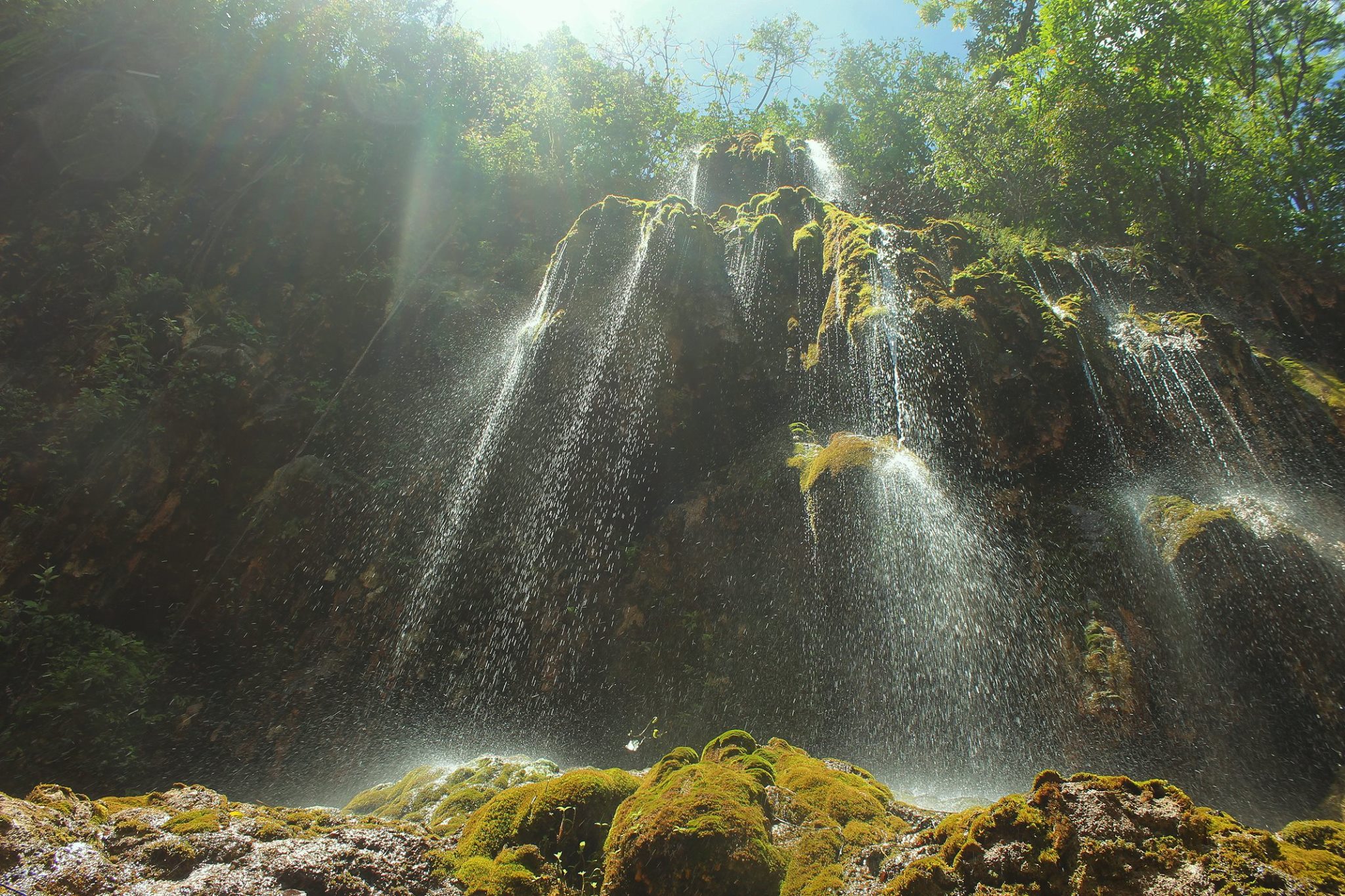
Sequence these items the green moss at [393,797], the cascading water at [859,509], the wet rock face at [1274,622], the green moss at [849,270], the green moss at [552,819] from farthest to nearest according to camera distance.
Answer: the green moss at [849,270] < the cascading water at [859,509] < the wet rock face at [1274,622] < the green moss at [393,797] < the green moss at [552,819]

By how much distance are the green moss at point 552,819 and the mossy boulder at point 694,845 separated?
285 mm

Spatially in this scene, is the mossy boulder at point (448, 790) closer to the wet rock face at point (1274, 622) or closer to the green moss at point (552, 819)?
the green moss at point (552, 819)

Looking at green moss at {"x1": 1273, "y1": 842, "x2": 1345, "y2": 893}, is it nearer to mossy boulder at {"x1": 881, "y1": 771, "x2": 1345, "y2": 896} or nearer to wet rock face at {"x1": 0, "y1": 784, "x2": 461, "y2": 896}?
mossy boulder at {"x1": 881, "y1": 771, "x2": 1345, "y2": 896}

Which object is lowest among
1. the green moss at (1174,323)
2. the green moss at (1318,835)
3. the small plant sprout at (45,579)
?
the green moss at (1318,835)

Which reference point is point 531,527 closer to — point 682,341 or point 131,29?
point 682,341

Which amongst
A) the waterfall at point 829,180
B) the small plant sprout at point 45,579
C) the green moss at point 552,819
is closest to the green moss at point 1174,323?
the green moss at point 552,819

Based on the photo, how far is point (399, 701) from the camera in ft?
32.7

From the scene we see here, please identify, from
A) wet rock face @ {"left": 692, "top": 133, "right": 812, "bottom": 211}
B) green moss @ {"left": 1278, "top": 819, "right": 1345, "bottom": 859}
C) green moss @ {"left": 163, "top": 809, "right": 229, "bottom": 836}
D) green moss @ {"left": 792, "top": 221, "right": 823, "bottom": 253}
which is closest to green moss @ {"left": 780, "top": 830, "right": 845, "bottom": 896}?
green moss @ {"left": 1278, "top": 819, "right": 1345, "bottom": 859}

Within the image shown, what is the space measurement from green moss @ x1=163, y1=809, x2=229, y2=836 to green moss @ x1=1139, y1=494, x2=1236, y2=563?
10.3 m

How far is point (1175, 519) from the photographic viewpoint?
834cm

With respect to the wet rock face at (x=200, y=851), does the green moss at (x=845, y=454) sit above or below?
above

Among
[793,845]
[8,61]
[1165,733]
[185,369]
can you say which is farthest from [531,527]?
[8,61]

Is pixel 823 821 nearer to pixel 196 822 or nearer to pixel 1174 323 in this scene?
pixel 196 822

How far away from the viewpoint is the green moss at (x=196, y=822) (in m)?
3.21
